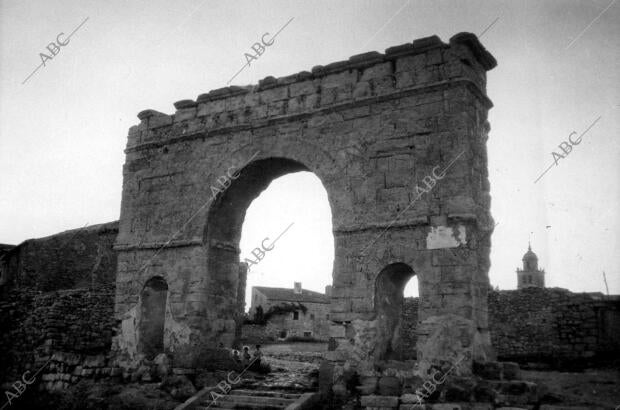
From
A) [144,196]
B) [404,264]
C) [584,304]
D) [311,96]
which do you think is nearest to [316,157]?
[311,96]

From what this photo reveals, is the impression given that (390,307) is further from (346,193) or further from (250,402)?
(250,402)

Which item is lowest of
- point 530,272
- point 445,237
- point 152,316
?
point 152,316

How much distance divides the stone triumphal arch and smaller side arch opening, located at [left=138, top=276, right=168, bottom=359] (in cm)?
3

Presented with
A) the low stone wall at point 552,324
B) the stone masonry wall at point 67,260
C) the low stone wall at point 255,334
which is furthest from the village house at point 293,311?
the low stone wall at point 552,324

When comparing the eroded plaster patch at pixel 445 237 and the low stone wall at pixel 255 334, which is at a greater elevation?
the eroded plaster patch at pixel 445 237

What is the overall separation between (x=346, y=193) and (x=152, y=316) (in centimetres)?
480

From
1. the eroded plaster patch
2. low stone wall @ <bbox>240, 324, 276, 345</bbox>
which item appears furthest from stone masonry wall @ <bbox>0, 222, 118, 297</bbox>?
the eroded plaster patch

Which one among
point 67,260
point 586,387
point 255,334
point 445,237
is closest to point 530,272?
point 255,334

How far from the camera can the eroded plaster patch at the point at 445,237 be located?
25.4ft

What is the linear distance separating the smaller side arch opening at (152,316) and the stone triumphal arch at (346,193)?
0.11ft

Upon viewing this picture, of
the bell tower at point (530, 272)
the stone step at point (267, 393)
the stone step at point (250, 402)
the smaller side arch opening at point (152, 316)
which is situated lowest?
the stone step at point (250, 402)

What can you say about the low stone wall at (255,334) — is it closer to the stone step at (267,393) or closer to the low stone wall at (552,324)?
the low stone wall at (552,324)

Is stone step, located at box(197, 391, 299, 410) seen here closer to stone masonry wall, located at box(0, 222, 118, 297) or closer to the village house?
stone masonry wall, located at box(0, 222, 118, 297)

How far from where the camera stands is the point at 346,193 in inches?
345
